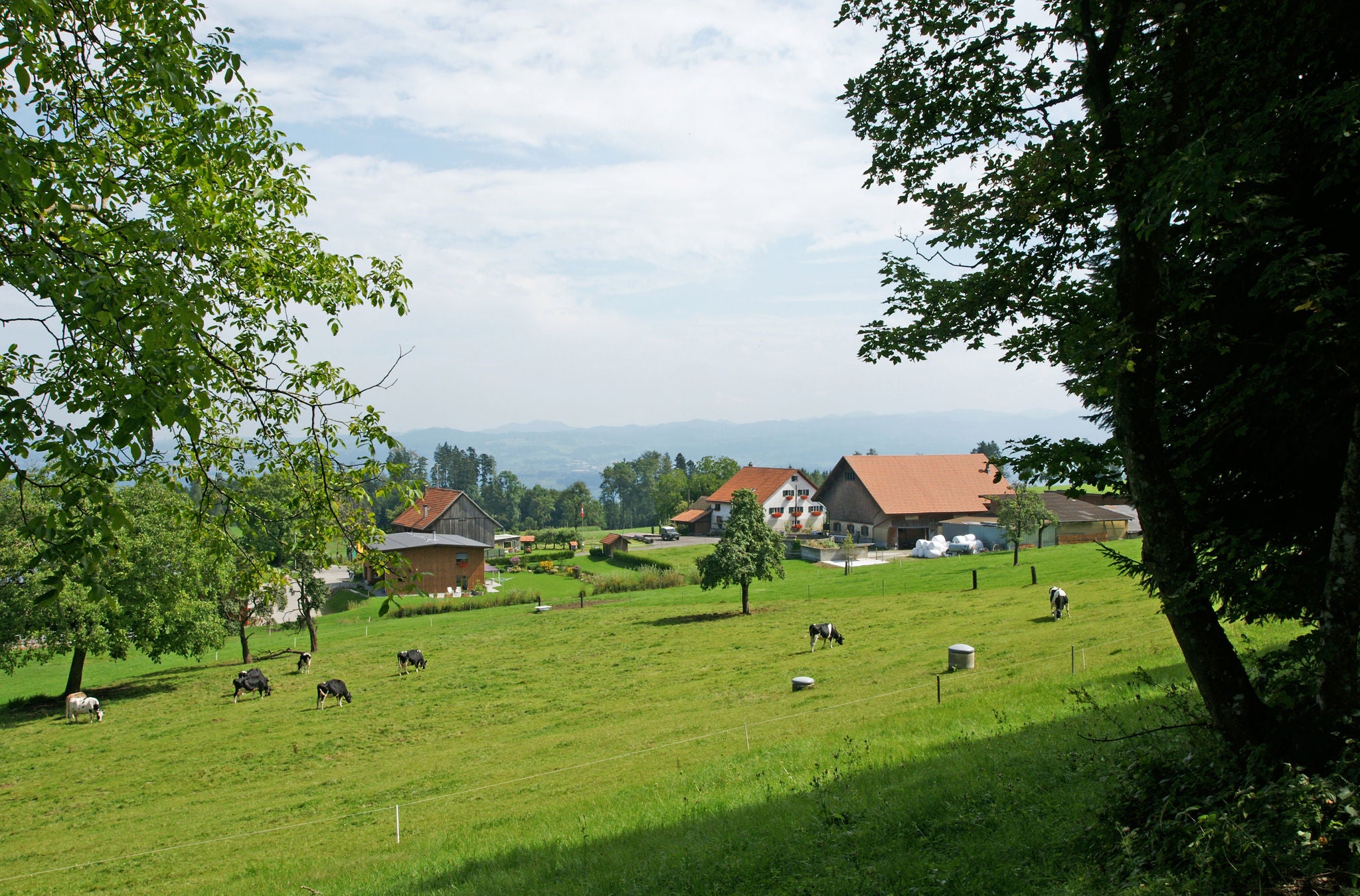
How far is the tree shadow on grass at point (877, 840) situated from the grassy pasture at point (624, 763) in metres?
0.04

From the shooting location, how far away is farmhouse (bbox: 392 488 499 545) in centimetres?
8625

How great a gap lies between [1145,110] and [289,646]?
51.7 m

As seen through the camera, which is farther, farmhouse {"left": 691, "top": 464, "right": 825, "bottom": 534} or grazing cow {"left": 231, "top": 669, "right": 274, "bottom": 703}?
farmhouse {"left": 691, "top": 464, "right": 825, "bottom": 534}

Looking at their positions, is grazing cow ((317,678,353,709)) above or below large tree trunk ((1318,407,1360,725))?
below

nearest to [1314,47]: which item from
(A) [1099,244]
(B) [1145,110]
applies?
(B) [1145,110]

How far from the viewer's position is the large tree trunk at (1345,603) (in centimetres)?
550

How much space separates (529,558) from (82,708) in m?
63.7

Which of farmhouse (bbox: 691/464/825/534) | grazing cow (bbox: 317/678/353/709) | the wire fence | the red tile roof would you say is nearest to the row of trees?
farmhouse (bbox: 691/464/825/534)

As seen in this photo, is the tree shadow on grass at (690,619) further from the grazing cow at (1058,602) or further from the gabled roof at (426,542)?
the gabled roof at (426,542)

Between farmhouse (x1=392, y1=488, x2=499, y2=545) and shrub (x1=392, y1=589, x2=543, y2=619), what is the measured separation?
77.2ft

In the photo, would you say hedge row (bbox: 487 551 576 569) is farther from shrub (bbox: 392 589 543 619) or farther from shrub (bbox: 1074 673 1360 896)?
shrub (bbox: 1074 673 1360 896)

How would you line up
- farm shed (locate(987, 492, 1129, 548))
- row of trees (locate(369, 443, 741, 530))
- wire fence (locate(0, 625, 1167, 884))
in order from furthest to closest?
row of trees (locate(369, 443, 741, 530))
farm shed (locate(987, 492, 1129, 548))
wire fence (locate(0, 625, 1167, 884))

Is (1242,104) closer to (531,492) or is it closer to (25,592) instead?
(25,592)

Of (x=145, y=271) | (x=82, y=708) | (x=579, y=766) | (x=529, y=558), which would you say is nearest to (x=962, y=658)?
(x=579, y=766)
